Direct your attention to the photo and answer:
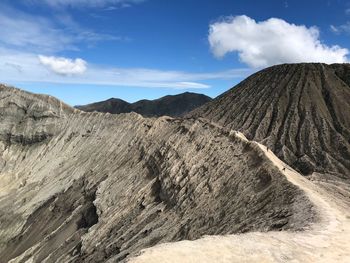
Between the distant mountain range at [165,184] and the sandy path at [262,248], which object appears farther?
the distant mountain range at [165,184]

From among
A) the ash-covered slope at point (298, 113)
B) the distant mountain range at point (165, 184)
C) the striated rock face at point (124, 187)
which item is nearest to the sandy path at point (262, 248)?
the distant mountain range at point (165, 184)

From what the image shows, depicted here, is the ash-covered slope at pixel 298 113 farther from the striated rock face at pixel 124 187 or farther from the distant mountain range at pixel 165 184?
the striated rock face at pixel 124 187

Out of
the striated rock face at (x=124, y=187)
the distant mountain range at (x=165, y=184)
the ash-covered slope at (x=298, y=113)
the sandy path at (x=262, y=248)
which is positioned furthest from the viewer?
the ash-covered slope at (x=298, y=113)

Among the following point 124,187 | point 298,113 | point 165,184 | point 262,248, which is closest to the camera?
point 262,248

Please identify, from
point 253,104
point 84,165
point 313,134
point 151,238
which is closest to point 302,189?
point 151,238

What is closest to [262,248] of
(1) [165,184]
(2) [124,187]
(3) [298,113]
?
(1) [165,184]

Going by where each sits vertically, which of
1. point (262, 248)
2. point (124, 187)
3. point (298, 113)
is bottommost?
point (124, 187)

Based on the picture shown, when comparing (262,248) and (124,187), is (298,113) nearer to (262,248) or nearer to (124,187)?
(124,187)
